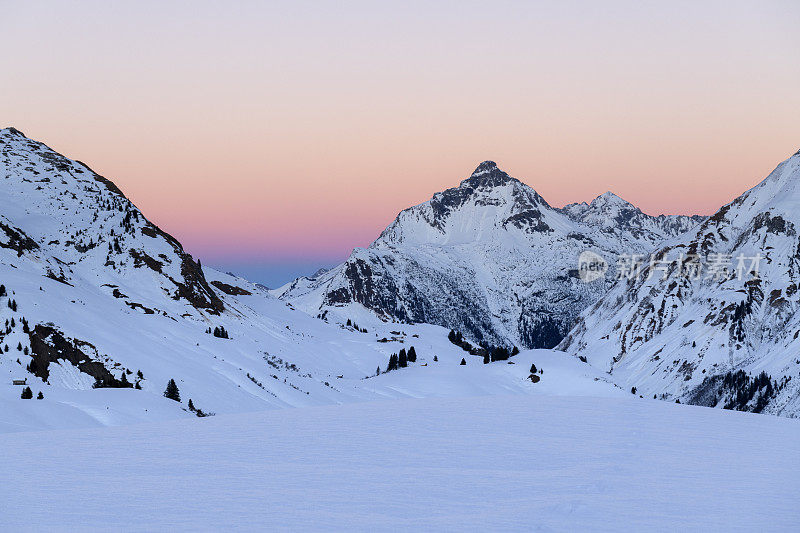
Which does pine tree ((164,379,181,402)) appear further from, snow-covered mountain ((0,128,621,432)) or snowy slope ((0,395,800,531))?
snowy slope ((0,395,800,531))

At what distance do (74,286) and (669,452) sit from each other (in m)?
91.3

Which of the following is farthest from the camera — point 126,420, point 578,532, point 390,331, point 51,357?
point 390,331

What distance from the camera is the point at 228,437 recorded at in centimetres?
2073

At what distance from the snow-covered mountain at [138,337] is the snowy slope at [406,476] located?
2087cm

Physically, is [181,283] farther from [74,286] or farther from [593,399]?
[593,399]

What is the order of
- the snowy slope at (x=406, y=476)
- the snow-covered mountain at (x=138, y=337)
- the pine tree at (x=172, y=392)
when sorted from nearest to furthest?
1. the snowy slope at (x=406, y=476)
2. the snow-covered mountain at (x=138, y=337)
3. the pine tree at (x=172, y=392)

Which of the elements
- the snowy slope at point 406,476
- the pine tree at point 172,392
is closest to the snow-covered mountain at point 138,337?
the pine tree at point 172,392

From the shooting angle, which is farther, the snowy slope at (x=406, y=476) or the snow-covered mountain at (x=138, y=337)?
the snow-covered mountain at (x=138, y=337)

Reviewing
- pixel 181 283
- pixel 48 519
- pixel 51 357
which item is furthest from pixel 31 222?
pixel 48 519

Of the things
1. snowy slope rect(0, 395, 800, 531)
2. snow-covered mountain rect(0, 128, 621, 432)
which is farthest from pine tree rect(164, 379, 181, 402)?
snowy slope rect(0, 395, 800, 531)

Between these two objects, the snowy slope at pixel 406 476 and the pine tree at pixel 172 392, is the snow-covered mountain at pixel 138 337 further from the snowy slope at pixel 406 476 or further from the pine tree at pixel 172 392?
the snowy slope at pixel 406 476

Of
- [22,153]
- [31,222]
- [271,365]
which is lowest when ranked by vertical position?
[271,365]

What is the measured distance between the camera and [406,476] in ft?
51.1

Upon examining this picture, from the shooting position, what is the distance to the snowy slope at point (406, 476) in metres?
12.6
